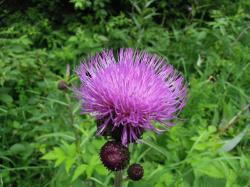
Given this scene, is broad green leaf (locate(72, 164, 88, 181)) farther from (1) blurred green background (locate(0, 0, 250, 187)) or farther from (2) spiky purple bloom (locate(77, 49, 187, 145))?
(2) spiky purple bloom (locate(77, 49, 187, 145))

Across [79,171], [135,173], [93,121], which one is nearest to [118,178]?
[135,173]

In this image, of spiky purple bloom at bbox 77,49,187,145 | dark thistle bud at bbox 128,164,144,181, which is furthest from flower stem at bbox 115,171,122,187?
spiky purple bloom at bbox 77,49,187,145

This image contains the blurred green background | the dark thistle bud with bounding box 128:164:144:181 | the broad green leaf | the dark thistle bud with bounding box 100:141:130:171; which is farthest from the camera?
the blurred green background

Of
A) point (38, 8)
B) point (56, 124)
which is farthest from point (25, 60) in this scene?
point (38, 8)

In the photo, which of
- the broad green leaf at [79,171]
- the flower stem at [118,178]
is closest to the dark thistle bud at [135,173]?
the flower stem at [118,178]

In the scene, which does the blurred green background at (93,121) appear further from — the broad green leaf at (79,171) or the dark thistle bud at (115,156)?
the dark thistle bud at (115,156)

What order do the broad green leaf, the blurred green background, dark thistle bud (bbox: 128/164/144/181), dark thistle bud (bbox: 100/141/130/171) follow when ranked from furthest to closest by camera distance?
the blurred green background → the broad green leaf → dark thistle bud (bbox: 128/164/144/181) → dark thistle bud (bbox: 100/141/130/171)

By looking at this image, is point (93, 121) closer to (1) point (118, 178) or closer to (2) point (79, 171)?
(2) point (79, 171)
